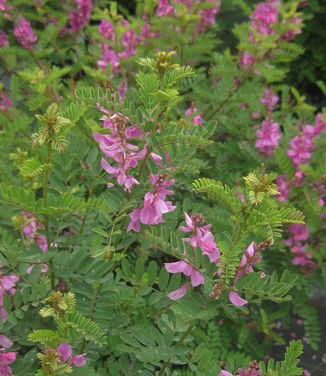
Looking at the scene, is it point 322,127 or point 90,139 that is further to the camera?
point 322,127

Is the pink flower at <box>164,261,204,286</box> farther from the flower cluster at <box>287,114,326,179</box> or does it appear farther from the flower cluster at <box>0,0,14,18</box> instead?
the flower cluster at <box>0,0,14,18</box>

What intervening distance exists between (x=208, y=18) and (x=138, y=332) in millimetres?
2151

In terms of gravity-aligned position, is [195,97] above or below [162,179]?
below

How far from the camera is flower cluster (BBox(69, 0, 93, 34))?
2.79 m

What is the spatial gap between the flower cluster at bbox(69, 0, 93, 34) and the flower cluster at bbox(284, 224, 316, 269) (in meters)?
1.70

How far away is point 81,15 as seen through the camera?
113 inches

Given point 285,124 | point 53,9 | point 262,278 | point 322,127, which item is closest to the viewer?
point 262,278

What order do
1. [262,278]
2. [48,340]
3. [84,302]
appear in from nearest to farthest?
[48,340], [262,278], [84,302]

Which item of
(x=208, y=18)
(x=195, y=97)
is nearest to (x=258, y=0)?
(x=208, y=18)

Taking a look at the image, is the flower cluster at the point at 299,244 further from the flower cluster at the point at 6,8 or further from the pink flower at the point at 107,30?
the flower cluster at the point at 6,8

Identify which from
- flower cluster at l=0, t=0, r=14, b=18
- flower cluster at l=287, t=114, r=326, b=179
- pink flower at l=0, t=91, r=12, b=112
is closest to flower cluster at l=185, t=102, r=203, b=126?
flower cluster at l=287, t=114, r=326, b=179

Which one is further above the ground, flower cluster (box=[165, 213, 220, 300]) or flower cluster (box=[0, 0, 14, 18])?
flower cluster (box=[165, 213, 220, 300])

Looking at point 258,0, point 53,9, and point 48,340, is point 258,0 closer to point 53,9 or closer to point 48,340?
point 53,9

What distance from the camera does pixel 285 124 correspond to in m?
2.51
